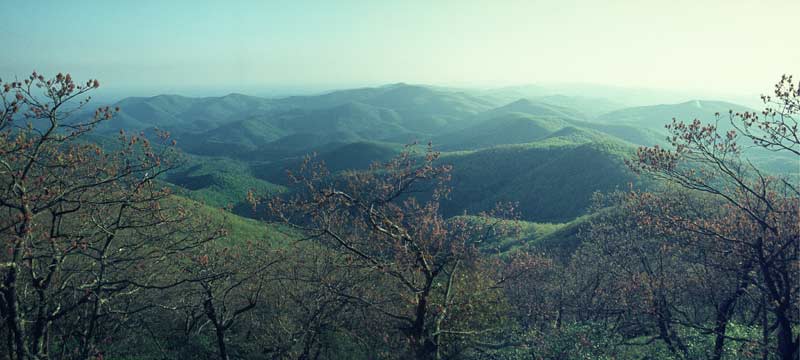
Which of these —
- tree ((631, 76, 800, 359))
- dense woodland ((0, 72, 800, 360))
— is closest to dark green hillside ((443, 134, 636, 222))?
dense woodland ((0, 72, 800, 360))

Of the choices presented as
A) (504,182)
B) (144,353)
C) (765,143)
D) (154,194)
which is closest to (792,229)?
(765,143)

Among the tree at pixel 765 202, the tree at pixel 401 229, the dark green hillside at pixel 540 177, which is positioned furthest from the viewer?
the dark green hillside at pixel 540 177

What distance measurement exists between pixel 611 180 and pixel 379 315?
4505 inches

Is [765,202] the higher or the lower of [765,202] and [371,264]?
the higher

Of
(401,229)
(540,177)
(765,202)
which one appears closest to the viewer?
(765,202)

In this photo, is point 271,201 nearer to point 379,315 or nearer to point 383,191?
point 383,191

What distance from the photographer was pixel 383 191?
1465 centimetres

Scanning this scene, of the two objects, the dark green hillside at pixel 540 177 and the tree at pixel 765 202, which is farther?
the dark green hillside at pixel 540 177

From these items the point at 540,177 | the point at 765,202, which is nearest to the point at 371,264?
the point at 765,202

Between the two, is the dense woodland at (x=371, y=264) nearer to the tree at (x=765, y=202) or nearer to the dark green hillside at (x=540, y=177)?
the tree at (x=765, y=202)

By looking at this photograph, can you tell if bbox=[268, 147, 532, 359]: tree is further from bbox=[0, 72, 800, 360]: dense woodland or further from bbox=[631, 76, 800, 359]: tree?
bbox=[631, 76, 800, 359]: tree

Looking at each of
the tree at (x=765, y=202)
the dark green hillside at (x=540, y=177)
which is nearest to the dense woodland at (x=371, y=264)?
the tree at (x=765, y=202)

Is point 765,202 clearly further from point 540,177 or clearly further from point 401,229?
point 540,177

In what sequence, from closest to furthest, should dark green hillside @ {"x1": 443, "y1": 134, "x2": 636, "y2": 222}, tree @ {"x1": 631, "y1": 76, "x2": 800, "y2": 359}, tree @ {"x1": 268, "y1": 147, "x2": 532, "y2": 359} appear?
tree @ {"x1": 631, "y1": 76, "x2": 800, "y2": 359} < tree @ {"x1": 268, "y1": 147, "x2": 532, "y2": 359} < dark green hillside @ {"x1": 443, "y1": 134, "x2": 636, "y2": 222}
